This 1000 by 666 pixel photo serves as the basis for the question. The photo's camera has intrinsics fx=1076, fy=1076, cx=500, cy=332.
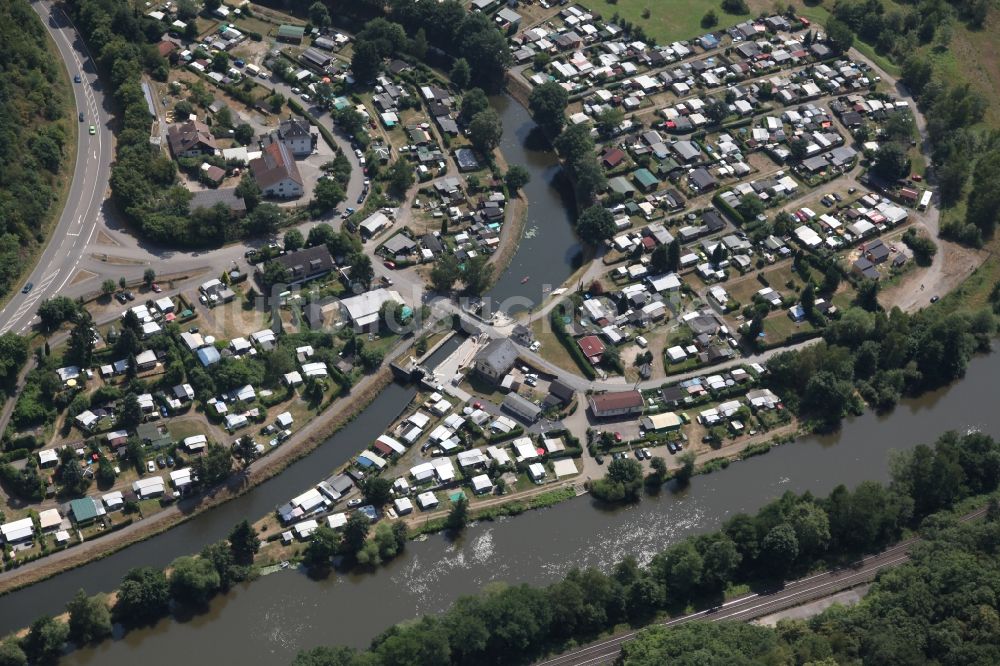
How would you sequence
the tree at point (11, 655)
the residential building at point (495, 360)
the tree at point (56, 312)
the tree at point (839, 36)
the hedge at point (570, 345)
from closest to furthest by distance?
the tree at point (11, 655)
the tree at point (56, 312)
the residential building at point (495, 360)
the hedge at point (570, 345)
the tree at point (839, 36)

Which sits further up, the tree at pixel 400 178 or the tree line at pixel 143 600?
the tree at pixel 400 178

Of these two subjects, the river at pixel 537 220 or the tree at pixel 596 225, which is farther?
the tree at pixel 596 225

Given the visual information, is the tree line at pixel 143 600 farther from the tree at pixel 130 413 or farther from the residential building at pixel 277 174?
the residential building at pixel 277 174

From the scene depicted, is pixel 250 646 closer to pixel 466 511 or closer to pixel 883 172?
pixel 466 511

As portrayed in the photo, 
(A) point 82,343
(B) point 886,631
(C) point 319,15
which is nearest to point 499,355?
(A) point 82,343

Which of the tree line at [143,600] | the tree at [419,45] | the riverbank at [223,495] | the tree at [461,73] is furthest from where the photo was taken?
the tree at [419,45]

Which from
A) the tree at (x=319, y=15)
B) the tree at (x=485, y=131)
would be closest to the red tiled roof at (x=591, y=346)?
the tree at (x=485, y=131)
